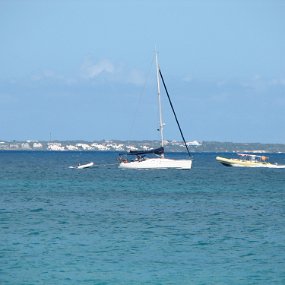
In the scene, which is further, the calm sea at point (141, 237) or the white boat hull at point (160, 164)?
the white boat hull at point (160, 164)

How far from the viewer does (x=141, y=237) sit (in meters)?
41.6

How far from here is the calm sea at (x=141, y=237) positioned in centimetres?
3241

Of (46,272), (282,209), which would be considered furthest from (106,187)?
(46,272)

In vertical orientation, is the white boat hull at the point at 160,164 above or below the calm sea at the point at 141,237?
above

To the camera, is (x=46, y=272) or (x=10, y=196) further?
(x=10, y=196)

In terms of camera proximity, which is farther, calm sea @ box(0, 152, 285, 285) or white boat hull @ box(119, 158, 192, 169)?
white boat hull @ box(119, 158, 192, 169)

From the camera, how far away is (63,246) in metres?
38.3

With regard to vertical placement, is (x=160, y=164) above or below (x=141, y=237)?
above

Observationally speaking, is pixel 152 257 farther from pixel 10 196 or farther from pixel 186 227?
pixel 10 196

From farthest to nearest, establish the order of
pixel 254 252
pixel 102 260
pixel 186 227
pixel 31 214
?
pixel 31 214 → pixel 186 227 → pixel 254 252 → pixel 102 260

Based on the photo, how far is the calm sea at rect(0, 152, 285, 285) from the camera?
3241 cm

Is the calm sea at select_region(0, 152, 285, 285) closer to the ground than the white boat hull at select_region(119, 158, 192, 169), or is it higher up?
closer to the ground

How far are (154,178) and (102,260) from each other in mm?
64731

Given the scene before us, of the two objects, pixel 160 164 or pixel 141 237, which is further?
pixel 160 164
